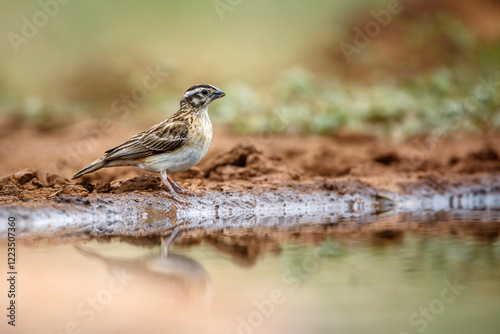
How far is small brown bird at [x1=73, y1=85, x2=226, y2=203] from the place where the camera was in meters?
7.75

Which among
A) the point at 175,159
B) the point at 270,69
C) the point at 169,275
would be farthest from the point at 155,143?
the point at 270,69

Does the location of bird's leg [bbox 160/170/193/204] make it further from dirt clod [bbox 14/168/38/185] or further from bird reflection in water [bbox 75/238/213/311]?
bird reflection in water [bbox 75/238/213/311]

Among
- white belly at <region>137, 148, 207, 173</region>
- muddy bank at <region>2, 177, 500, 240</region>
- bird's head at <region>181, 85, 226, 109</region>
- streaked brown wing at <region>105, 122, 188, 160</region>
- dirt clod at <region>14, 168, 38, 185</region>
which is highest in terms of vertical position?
bird's head at <region>181, 85, 226, 109</region>

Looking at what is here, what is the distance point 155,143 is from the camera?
789 cm

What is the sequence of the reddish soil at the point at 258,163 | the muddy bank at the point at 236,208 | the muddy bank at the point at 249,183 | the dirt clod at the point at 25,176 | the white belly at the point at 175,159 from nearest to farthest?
the muddy bank at the point at 236,208
the muddy bank at the point at 249,183
the white belly at the point at 175,159
the dirt clod at the point at 25,176
the reddish soil at the point at 258,163

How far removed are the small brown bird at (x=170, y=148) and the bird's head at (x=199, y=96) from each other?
0.05 ft

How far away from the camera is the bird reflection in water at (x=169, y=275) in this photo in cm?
439

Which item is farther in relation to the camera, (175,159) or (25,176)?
(25,176)

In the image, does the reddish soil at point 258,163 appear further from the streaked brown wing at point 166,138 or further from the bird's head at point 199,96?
the bird's head at point 199,96

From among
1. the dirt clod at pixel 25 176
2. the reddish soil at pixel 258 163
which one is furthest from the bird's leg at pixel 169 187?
the dirt clod at pixel 25 176

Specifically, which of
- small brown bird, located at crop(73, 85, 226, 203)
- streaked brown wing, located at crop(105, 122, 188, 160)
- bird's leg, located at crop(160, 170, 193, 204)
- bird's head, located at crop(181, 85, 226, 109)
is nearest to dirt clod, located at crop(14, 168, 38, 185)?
small brown bird, located at crop(73, 85, 226, 203)

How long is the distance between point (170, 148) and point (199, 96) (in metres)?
0.89

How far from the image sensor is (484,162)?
35.4 ft

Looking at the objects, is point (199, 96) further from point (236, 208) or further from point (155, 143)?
point (236, 208)
